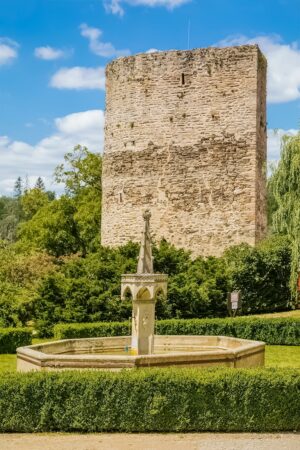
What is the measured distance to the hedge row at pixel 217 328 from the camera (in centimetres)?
2205

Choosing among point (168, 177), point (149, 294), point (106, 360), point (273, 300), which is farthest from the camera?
point (168, 177)

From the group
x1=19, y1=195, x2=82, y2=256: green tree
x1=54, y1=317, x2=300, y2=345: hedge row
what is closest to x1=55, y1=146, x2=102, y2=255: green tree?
x1=19, y1=195, x2=82, y2=256: green tree

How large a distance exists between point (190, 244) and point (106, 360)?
768 inches

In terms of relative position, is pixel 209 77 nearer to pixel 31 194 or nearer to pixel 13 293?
pixel 13 293

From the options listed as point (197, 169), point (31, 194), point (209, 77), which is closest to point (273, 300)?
point (197, 169)

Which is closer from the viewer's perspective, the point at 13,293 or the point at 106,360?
the point at 106,360

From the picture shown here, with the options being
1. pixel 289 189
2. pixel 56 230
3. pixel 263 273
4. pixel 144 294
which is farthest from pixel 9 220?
pixel 144 294

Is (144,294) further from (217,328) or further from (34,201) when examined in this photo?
(34,201)

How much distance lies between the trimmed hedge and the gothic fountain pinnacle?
25.3 feet

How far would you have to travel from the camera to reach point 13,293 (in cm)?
2750

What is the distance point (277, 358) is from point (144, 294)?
710 cm

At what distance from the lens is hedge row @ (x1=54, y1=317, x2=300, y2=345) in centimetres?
2205

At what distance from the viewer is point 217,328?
23031mm

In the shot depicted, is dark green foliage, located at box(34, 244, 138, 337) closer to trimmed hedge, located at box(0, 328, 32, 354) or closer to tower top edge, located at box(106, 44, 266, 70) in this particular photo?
trimmed hedge, located at box(0, 328, 32, 354)
